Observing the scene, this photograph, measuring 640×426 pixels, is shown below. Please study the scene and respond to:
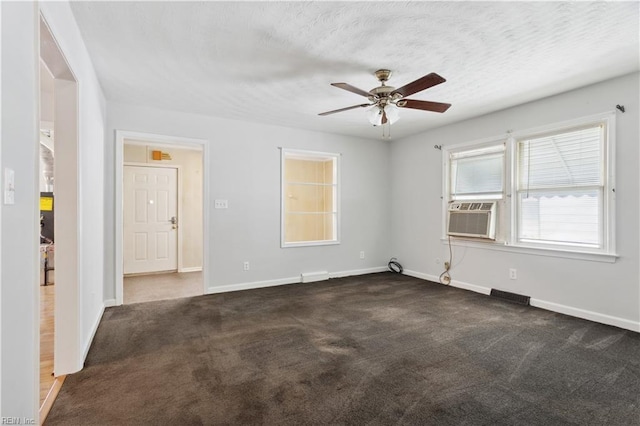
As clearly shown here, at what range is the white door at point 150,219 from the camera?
5801 mm

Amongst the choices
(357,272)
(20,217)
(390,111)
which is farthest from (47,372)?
(357,272)

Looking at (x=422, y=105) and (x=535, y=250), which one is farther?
(x=535, y=250)

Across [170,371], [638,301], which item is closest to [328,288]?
[170,371]

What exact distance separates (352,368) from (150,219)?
5.06 m

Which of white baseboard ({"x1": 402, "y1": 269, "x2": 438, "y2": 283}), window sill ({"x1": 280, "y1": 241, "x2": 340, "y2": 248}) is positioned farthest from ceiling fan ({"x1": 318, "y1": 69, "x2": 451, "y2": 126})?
white baseboard ({"x1": 402, "y1": 269, "x2": 438, "y2": 283})

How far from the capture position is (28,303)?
1.30m

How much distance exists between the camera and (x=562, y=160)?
3719mm

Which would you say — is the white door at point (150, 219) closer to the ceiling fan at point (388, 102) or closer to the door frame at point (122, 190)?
the door frame at point (122, 190)

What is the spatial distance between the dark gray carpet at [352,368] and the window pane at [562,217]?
90 cm

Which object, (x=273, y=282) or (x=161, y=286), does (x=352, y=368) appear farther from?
(x=161, y=286)

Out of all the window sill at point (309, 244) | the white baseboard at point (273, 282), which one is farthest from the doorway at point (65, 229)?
the window sill at point (309, 244)

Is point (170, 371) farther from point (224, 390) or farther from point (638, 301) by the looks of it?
point (638, 301)

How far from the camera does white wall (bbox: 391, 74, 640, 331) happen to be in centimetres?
316

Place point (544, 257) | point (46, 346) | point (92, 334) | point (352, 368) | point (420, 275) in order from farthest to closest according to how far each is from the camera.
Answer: point (420, 275)
point (544, 257)
point (92, 334)
point (46, 346)
point (352, 368)
